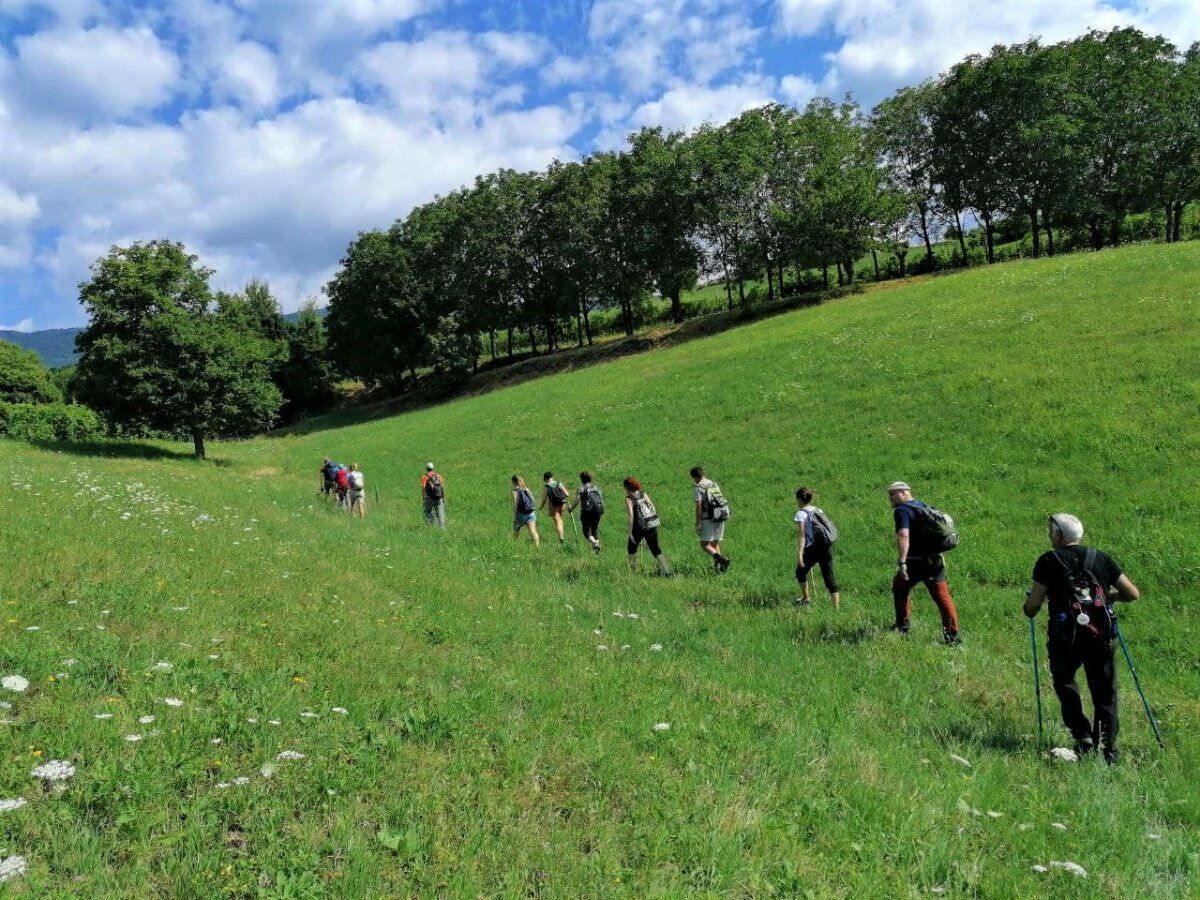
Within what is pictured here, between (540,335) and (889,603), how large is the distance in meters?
71.7

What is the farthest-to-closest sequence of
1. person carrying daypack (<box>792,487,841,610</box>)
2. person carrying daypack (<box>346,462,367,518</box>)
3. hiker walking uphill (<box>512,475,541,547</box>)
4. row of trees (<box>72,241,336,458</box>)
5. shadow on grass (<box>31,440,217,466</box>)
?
row of trees (<box>72,241,336,458</box>) → shadow on grass (<box>31,440,217,466</box>) → person carrying daypack (<box>346,462,367,518</box>) → hiker walking uphill (<box>512,475,541,547</box>) → person carrying daypack (<box>792,487,841,610</box>)

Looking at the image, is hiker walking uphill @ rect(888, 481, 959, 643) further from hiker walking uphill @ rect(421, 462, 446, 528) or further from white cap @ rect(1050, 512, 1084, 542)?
hiker walking uphill @ rect(421, 462, 446, 528)

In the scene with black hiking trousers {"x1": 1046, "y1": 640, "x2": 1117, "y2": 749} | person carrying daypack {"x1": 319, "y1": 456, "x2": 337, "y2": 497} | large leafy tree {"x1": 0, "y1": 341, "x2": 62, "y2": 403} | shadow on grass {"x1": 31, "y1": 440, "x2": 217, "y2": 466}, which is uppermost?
large leafy tree {"x1": 0, "y1": 341, "x2": 62, "y2": 403}

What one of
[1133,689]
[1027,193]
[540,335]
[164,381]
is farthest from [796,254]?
[1133,689]

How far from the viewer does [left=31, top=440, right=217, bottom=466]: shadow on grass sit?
102 feet

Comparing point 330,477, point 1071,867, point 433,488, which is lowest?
point 1071,867

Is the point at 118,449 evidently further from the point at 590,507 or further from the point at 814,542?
the point at 814,542

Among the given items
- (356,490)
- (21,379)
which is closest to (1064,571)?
(356,490)

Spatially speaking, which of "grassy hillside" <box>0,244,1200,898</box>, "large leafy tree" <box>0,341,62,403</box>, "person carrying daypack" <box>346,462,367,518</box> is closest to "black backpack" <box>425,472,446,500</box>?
"grassy hillside" <box>0,244,1200,898</box>

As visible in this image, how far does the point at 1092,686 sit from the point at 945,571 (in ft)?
17.4

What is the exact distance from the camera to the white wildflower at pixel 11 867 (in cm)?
322

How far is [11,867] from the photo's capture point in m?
3.26

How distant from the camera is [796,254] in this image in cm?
5084

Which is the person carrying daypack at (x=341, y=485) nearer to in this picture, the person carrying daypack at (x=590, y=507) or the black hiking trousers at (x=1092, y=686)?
the person carrying daypack at (x=590, y=507)
